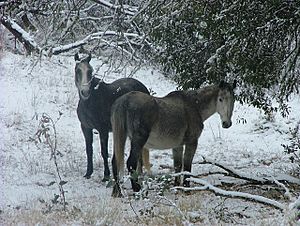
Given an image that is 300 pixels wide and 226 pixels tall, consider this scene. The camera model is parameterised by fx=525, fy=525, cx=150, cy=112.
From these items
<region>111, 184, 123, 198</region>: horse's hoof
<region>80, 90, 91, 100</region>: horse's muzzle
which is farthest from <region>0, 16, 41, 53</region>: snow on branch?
<region>111, 184, 123, 198</region>: horse's hoof

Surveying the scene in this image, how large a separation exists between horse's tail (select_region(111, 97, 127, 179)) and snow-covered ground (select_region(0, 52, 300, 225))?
543 millimetres

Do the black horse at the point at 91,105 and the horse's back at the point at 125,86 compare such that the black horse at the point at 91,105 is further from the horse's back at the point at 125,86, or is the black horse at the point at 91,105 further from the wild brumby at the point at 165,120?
the wild brumby at the point at 165,120

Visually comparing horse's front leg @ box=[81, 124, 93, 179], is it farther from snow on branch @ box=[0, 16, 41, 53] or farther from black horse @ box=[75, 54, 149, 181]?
snow on branch @ box=[0, 16, 41, 53]

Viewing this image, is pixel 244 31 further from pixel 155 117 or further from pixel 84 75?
pixel 84 75

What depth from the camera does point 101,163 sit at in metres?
11.2

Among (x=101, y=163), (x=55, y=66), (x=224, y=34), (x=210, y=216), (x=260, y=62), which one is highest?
(x=55, y=66)

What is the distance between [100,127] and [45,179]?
4.92 feet

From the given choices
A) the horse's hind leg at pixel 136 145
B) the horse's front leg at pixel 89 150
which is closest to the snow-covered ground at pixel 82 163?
the horse's front leg at pixel 89 150

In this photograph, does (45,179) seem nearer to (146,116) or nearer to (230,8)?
(146,116)

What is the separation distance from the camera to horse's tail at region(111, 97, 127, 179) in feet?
25.9

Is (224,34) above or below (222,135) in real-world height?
above

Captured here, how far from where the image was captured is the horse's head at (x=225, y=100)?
8.77 meters

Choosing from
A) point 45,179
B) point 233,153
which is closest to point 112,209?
point 45,179

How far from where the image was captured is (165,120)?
8.18 m
